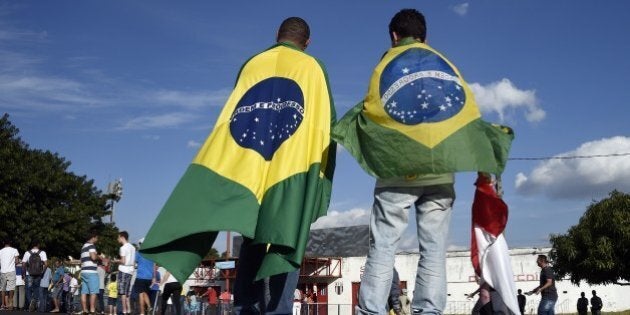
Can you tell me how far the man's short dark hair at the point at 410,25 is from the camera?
4.96 m

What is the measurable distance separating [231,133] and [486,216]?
233cm

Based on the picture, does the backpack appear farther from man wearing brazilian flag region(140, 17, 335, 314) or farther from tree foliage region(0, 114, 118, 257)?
tree foliage region(0, 114, 118, 257)

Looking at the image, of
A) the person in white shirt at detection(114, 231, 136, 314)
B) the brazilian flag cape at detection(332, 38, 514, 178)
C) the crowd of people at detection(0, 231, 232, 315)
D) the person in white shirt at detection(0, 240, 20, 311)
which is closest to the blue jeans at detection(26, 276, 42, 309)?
the crowd of people at detection(0, 231, 232, 315)

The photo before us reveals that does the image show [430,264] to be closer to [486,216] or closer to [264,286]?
[264,286]

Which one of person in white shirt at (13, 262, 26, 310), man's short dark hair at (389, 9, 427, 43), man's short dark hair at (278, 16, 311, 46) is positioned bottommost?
person in white shirt at (13, 262, 26, 310)

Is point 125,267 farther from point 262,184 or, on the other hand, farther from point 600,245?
point 600,245

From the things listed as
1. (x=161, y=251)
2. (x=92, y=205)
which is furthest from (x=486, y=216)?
(x=92, y=205)

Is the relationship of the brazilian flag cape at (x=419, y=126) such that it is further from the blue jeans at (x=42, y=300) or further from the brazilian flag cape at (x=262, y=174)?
the blue jeans at (x=42, y=300)

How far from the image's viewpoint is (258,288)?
4.79 m

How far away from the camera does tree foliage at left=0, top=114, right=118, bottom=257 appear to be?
142 ft

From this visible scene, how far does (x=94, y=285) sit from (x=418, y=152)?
12.1m

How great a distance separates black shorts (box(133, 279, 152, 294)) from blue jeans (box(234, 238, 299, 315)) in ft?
31.0

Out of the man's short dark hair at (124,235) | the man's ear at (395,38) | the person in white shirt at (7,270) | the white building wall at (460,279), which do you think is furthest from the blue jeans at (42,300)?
the white building wall at (460,279)

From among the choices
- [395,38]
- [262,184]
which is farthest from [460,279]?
[262,184]
